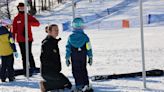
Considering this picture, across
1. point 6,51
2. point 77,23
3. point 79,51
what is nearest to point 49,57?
point 79,51

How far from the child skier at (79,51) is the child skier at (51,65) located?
297 mm

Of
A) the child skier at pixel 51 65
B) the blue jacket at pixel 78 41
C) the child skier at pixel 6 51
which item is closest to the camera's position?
the child skier at pixel 51 65

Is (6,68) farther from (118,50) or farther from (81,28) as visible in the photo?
(118,50)

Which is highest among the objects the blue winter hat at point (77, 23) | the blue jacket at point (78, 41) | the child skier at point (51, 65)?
the blue winter hat at point (77, 23)

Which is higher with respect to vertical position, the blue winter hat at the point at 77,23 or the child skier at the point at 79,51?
the blue winter hat at the point at 77,23

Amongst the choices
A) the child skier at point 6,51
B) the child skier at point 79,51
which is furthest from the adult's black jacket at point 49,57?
the child skier at point 6,51

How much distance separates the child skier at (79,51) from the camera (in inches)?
390

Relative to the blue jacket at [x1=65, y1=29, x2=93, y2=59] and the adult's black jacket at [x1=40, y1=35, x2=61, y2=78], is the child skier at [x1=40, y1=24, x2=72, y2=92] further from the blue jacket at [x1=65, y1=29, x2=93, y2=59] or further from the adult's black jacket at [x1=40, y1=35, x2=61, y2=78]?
the blue jacket at [x1=65, y1=29, x2=93, y2=59]

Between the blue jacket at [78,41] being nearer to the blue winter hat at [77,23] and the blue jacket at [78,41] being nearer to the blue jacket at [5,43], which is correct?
the blue winter hat at [77,23]

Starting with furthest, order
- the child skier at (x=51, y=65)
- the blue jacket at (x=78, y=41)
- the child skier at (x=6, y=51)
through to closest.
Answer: the child skier at (x=6, y=51), the blue jacket at (x=78, y=41), the child skier at (x=51, y=65)

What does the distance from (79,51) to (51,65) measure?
61 cm

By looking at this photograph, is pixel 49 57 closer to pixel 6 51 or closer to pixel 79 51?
pixel 79 51

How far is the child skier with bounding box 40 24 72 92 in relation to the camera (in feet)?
31.7

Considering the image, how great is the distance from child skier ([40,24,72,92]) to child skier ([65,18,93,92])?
30 cm
